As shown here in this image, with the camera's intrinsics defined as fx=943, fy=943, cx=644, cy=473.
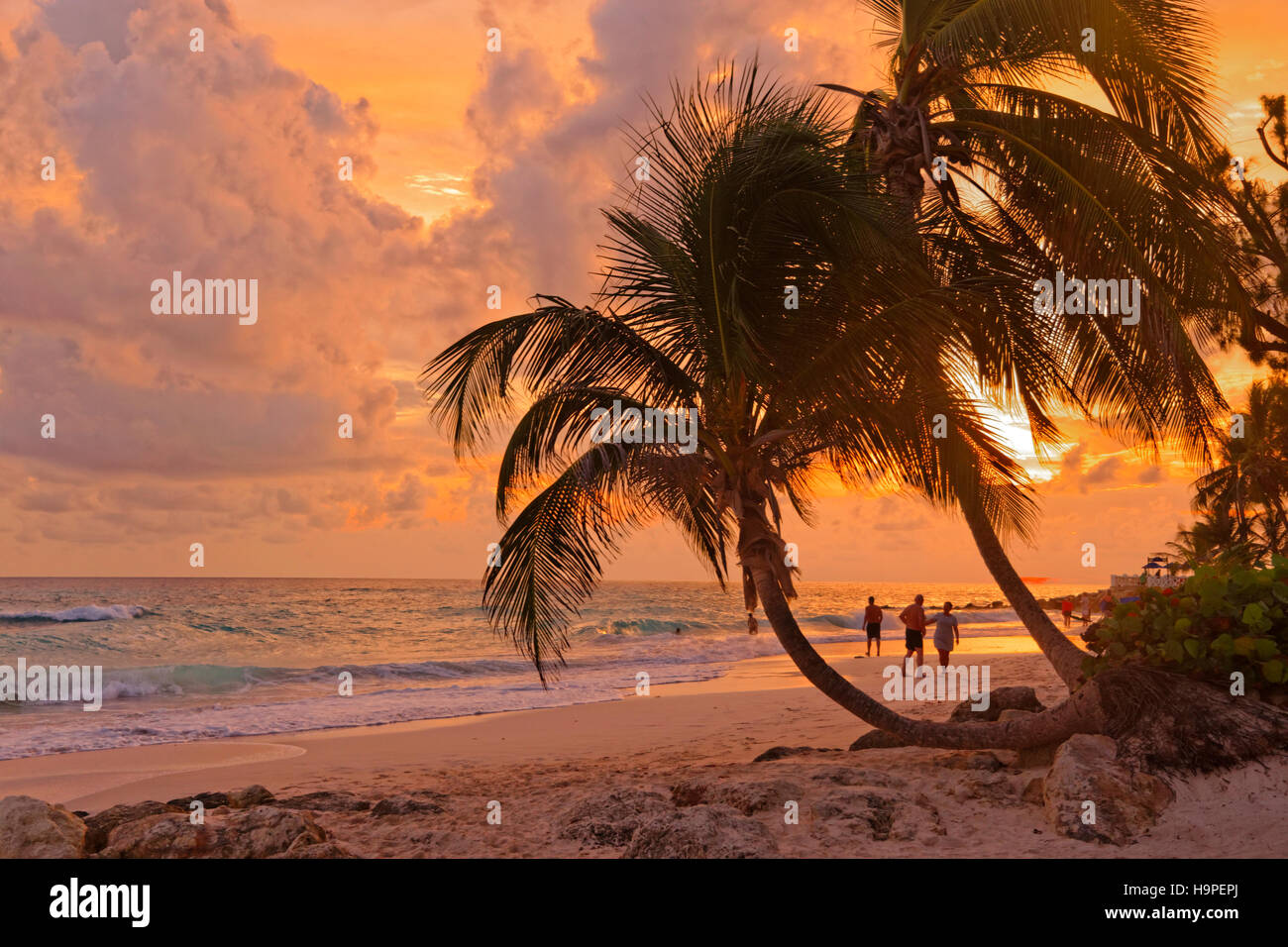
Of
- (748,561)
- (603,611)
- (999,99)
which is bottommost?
(603,611)

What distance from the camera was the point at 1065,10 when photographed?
8070mm

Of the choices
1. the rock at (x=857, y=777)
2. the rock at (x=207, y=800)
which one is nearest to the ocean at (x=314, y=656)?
the rock at (x=207, y=800)

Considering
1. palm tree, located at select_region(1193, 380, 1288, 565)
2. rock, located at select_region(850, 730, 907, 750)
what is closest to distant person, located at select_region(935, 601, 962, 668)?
palm tree, located at select_region(1193, 380, 1288, 565)

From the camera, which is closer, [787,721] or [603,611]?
[787,721]

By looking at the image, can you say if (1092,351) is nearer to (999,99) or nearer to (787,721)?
(999,99)

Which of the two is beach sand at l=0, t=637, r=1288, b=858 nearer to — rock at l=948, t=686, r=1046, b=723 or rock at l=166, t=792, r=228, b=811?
rock at l=166, t=792, r=228, b=811

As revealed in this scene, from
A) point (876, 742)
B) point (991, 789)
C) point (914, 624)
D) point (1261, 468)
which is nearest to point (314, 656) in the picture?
point (914, 624)

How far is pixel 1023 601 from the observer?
932 cm

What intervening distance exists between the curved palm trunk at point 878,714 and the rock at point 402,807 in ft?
10.2

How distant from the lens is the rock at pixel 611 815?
635cm

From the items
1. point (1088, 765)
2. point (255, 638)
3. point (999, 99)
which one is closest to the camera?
point (1088, 765)
